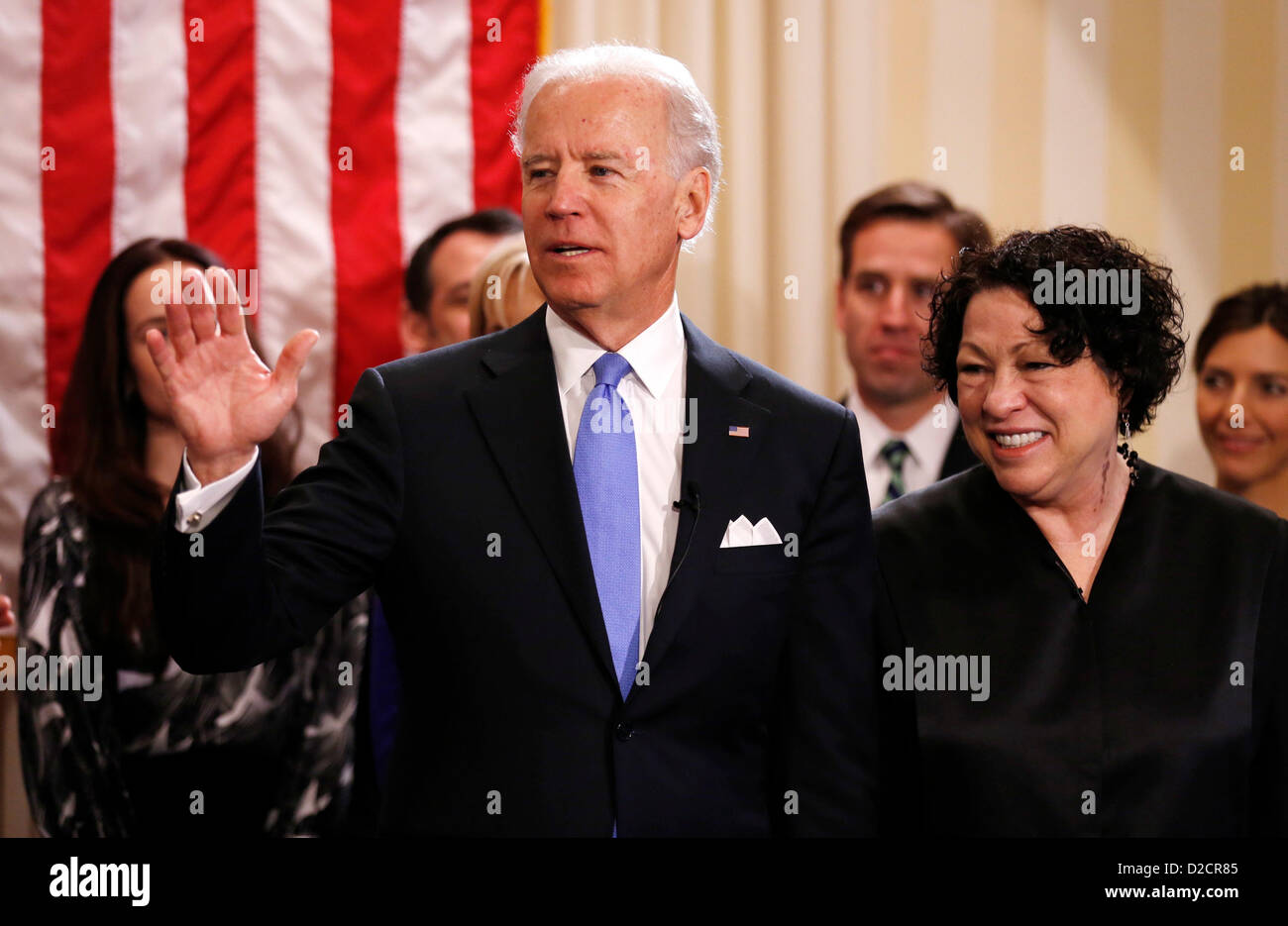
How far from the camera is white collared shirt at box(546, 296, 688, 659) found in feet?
6.12

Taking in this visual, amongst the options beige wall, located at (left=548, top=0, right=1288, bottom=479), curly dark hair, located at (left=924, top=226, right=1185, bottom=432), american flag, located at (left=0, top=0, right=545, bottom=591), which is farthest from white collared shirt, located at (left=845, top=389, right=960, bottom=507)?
curly dark hair, located at (left=924, top=226, right=1185, bottom=432)

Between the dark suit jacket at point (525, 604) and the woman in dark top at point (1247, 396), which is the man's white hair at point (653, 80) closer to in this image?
the dark suit jacket at point (525, 604)

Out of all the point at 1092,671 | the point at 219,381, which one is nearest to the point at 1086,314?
the point at 1092,671

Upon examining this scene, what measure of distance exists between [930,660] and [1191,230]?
2.80 metres

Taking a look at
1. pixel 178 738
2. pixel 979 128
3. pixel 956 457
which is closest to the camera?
pixel 178 738

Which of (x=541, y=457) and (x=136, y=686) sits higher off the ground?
(x=541, y=457)

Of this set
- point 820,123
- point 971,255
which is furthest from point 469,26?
point 971,255

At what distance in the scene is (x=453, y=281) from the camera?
3.82 m

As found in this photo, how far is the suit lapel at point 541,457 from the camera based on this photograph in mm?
1781

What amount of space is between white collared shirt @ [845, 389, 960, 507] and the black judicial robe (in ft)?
5.57

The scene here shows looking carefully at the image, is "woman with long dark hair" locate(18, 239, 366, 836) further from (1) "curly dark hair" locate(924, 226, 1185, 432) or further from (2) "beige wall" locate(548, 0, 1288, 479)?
(1) "curly dark hair" locate(924, 226, 1185, 432)

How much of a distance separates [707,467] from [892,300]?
→ 7.10 ft

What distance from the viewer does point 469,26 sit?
4047 millimetres

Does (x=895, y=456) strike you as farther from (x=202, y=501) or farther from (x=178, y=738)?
(x=202, y=501)
